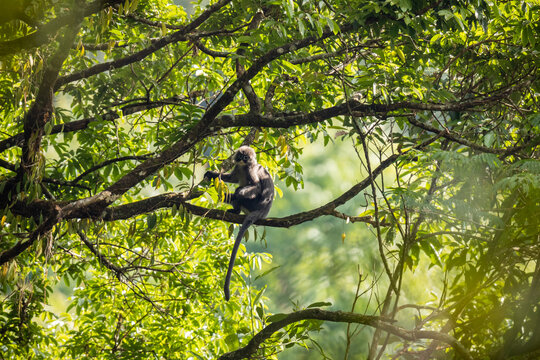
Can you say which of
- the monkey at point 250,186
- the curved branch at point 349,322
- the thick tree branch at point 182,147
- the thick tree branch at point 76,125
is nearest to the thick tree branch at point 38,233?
the thick tree branch at point 182,147

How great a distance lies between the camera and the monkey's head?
169 inches

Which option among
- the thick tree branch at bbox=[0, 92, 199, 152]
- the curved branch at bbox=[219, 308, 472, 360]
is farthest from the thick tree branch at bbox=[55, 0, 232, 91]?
the curved branch at bbox=[219, 308, 472, 360]

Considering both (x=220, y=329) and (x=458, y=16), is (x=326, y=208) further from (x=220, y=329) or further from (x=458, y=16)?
(x=220, y=329)

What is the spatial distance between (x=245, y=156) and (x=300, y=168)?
1.66ft

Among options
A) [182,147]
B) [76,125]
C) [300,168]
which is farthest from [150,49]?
[300,168]

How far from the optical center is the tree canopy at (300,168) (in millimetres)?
1703

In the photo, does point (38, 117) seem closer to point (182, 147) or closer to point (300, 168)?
point (182, 147)

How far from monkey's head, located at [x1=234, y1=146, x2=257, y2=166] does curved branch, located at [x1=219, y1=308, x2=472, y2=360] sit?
7.20ft

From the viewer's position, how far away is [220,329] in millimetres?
4309

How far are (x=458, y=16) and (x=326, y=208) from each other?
1.36m

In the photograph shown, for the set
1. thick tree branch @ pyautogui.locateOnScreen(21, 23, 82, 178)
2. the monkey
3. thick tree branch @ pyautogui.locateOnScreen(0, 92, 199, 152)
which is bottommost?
thick tree branch @ pyautogui.locateOnScreen(21, 23, 82, 178)

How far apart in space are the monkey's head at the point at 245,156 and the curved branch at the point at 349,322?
2.19 m

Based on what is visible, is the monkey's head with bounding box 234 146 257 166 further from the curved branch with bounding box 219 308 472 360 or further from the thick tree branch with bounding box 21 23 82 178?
the curved branch with bounding box 219 308 472 360

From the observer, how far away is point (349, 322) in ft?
5.58
